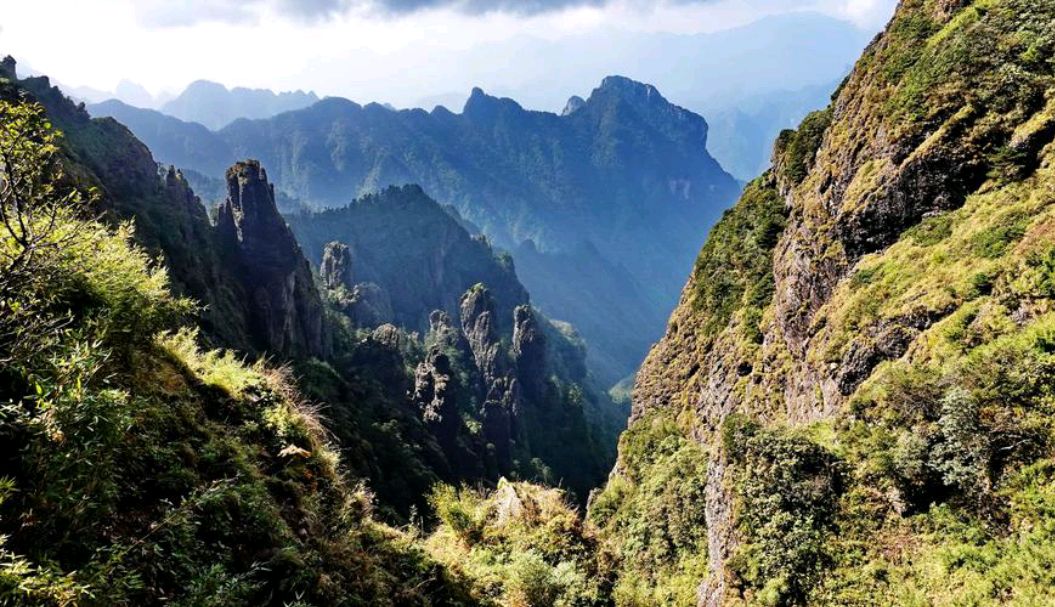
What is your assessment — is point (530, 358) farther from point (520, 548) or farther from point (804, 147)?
point (520, 548)

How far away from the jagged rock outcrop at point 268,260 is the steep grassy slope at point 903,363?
52226 mm

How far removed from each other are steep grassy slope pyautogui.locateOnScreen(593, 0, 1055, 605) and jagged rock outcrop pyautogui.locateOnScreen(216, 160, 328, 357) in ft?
171

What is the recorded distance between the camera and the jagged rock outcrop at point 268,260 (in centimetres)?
6838

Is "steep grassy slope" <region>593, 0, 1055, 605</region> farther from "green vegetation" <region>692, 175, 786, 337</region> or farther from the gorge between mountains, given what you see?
"green vegetation" <region>692, 175, 786, 337</region>

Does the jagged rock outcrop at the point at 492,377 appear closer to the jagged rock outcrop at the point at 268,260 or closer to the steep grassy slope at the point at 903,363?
the jagged rock outcrop at the point at 268,260

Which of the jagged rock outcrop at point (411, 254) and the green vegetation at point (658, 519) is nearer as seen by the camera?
the green vegetation at point (658, 519)

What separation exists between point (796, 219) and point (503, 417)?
212 ft

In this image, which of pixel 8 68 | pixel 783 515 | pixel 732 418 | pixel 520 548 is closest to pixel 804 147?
pixel 732 418

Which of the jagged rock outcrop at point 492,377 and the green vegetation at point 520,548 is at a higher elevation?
the green vegetation at point 520,548

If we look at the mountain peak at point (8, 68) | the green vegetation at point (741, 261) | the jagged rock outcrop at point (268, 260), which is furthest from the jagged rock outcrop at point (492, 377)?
the mountain peak at point (8, 68)

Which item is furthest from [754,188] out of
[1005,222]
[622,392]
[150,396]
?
[622,392]

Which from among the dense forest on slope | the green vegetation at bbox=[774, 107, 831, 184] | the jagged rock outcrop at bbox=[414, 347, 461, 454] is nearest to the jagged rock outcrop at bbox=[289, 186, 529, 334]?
the jagged rock outcrop at bbox=[414, 347, 461, 454]

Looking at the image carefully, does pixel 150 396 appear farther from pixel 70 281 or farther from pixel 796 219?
pixel 796 219

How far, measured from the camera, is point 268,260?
7175 centimetres
